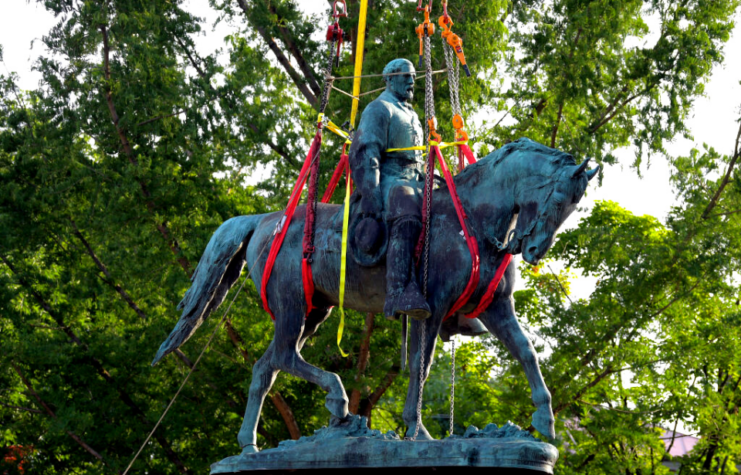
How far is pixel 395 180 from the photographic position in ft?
23.2

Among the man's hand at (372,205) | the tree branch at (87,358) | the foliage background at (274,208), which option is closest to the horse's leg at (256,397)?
the man's hand at (372,205)

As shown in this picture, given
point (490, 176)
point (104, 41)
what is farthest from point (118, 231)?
point (490, 176)

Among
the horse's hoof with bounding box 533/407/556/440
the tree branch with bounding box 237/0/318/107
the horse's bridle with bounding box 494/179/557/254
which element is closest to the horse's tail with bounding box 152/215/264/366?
the horse's bridle with bounding box 494/179/557/254

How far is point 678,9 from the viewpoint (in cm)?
1616

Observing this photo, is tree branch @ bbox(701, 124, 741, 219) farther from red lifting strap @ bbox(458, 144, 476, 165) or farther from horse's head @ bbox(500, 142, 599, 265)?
horse's head @ bbox(500, 142, 599, 265)

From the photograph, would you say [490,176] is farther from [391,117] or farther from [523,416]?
[523,416]

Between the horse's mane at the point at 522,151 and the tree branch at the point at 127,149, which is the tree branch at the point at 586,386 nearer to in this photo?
the tree branch at the point at 127,149

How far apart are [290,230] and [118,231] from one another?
30.8 ft

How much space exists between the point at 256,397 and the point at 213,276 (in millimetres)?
1072

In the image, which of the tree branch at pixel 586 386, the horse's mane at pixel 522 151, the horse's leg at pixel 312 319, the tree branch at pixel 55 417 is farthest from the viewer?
the tree branch at pixel 55 417

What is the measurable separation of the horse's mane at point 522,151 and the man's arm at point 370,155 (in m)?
0.60

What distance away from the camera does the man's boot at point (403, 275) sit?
6441mm

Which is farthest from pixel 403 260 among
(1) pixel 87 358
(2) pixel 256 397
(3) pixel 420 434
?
(1) pixel 87 358

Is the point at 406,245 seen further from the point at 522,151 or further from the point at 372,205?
the point at 522,151
